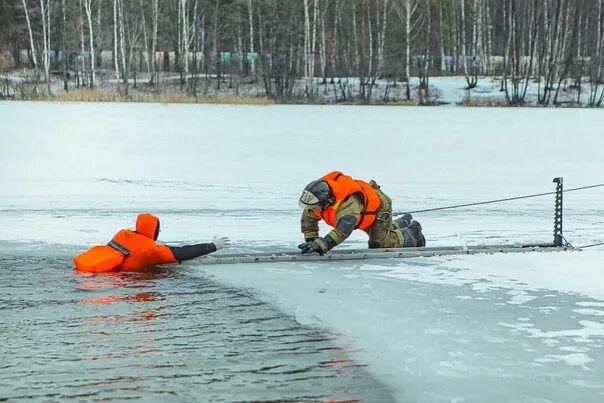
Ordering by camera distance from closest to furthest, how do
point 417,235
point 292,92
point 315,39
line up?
point 417,235 → point 292,92 → point 315,39

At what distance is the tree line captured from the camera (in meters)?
41.9

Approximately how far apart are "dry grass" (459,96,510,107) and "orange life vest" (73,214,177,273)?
3242 centimetres

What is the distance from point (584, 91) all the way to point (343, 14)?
1285 cm

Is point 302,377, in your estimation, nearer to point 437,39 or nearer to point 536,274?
point 536,274

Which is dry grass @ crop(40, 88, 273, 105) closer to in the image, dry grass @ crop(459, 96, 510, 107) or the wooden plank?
dry grass @ crop(459, 96, 510, 107)

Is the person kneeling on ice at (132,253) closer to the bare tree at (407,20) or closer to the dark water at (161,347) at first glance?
the dark water at (161,347)

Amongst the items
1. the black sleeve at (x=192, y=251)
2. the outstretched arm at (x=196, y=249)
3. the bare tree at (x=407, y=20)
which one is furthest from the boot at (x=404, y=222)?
the bare tree at (x=407, y=20)

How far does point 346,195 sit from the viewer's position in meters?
6.78

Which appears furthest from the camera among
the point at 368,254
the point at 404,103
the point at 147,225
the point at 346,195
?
the point at 404,103

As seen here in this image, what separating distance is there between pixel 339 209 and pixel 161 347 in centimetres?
250

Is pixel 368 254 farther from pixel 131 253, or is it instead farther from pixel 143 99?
pixel 143 99

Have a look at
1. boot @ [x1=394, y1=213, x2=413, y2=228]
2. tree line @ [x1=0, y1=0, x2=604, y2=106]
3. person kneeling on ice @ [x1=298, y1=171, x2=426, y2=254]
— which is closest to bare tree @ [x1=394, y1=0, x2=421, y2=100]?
tree line @ [x1=0, y1=0, x2=604, y2=106]

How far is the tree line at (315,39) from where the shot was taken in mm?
41938

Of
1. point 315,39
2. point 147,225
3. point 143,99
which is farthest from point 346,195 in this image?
point 315,39
